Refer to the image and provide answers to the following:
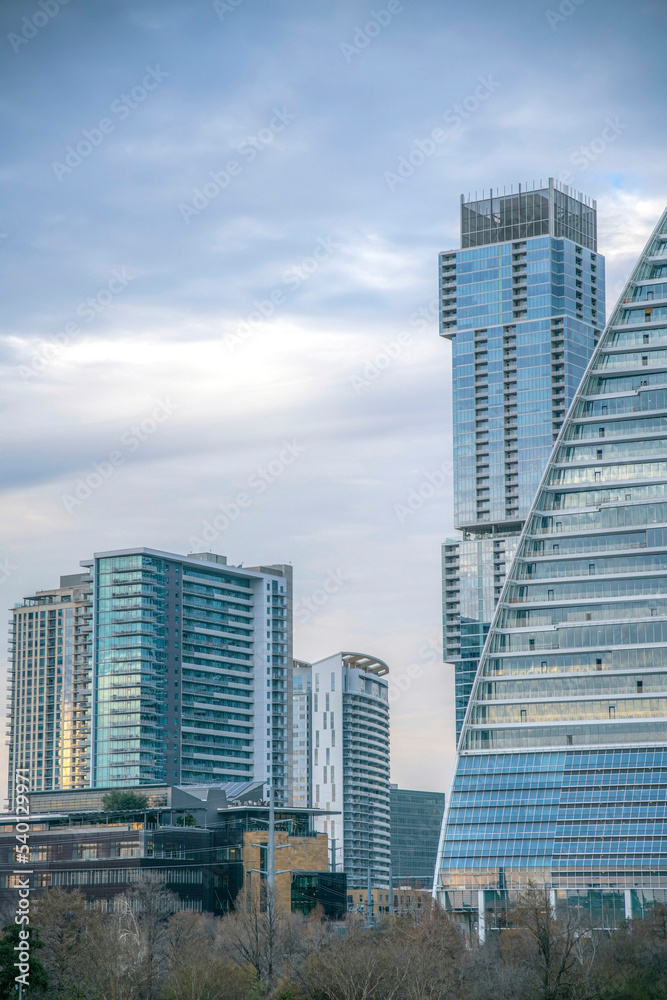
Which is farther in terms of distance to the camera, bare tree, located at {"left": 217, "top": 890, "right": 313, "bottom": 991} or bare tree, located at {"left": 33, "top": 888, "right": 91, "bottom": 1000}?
bare tree, located at {"left": 33, "top": 888, "right": 91, "bottom": 1000}

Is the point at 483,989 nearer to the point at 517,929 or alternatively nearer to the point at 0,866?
the point at 517,929

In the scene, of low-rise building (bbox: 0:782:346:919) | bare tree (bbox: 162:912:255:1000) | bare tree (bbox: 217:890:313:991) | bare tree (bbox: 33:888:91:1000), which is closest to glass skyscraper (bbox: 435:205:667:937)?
bare tree (bbox: 217:890:313:991)

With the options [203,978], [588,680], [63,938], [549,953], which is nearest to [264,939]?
[63,938]

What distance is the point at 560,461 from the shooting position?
547 feet

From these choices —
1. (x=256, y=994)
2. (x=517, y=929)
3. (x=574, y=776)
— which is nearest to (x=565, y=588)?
(x=574, y=776)

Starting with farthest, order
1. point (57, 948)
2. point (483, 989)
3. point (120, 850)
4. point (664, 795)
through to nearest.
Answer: point (120, 850) < point (664, 795) < point (57, 948) < point (483, 989)

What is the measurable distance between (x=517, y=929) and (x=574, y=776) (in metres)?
21.3

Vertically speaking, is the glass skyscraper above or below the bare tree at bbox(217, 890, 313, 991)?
above

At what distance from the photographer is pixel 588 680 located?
519ft

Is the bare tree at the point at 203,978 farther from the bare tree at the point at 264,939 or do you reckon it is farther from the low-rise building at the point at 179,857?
the low-rise building at the point at 179,857

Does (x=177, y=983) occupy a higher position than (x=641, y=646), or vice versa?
(x=641, y=646)

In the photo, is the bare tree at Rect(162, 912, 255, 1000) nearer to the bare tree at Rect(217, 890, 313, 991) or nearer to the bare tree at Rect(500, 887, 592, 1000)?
the bare tree at Rect(217, 890, 313, 991)

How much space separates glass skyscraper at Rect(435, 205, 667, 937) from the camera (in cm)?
14950

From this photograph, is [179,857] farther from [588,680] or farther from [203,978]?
[203,978]
